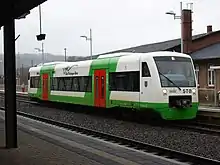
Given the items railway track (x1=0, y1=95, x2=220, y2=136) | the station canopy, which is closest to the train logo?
railway track (x1=0, y1=95, x2=220, y2=136)

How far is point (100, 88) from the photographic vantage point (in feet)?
68.6

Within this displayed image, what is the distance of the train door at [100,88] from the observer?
20.5 metres

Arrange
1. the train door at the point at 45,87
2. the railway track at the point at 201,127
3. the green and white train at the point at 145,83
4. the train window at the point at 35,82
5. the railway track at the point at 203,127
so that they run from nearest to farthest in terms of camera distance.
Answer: the railway track at the point at 203,127 < the railway track at the point at 201,127 < the green and white train at the point at 145,83 < the train door at the point at 45,87 < the train window at the point at 35,82

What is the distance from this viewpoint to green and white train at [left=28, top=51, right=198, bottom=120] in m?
16.8

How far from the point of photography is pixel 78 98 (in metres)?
23.8

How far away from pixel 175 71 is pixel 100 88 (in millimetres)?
4713

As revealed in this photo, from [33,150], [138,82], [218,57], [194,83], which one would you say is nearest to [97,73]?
[138,82]

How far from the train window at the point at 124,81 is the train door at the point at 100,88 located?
718 mm

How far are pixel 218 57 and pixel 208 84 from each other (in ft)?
10.2

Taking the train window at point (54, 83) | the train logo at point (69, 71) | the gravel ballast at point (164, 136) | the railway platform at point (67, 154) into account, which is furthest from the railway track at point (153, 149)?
the train window at point (54, 83)

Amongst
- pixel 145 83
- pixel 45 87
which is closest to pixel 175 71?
pixel 145 83

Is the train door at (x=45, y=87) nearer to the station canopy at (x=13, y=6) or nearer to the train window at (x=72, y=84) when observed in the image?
the train window at (x=72, y=84)

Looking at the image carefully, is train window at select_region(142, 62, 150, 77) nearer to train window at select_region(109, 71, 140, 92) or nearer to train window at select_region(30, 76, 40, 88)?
train window at select_region(109, 71, 140, 92)

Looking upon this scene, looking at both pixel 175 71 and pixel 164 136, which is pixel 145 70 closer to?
pixel 175 71
